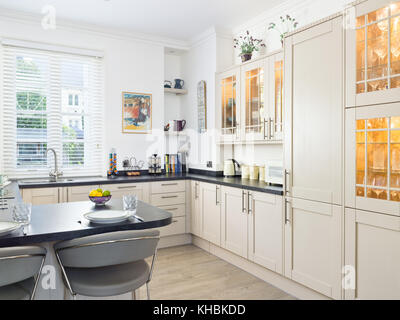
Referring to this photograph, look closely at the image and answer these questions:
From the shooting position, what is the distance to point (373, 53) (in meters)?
2.12

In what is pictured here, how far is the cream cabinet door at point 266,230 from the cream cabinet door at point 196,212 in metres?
1.02

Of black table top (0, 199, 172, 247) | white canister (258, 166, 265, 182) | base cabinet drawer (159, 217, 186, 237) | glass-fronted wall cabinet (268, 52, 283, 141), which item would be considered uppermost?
glass-fronted wall cabinet (268, 52, 283, 141)

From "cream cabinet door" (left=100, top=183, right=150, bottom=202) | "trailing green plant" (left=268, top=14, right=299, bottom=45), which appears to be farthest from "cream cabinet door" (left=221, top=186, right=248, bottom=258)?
"trailing green plant" (left=268, top=14, right=299, bottom=45)

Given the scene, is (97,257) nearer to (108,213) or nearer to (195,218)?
(108,213)

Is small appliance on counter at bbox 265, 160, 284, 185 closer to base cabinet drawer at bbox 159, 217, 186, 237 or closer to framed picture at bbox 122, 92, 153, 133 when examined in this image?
base cabinet drawer at bbox 159, 217, 186, 237

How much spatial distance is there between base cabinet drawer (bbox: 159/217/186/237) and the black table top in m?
1.97

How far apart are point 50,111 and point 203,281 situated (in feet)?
9.06

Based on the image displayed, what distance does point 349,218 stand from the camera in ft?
7.35

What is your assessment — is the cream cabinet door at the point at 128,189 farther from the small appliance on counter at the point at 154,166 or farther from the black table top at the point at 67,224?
the black table top at the point at 67,224

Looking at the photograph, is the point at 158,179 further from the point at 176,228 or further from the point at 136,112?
Result: the point at 136,112

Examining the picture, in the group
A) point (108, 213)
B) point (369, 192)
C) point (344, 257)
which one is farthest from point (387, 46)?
point (108, 213)

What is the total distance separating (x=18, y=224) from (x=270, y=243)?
82.1 inches

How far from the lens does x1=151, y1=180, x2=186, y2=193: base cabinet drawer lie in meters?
4.07

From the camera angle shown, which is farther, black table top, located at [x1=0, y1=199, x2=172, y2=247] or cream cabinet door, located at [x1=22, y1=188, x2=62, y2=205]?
cream cabinet door, located at [x1=22, y1=188, x2=62, y2=205]
